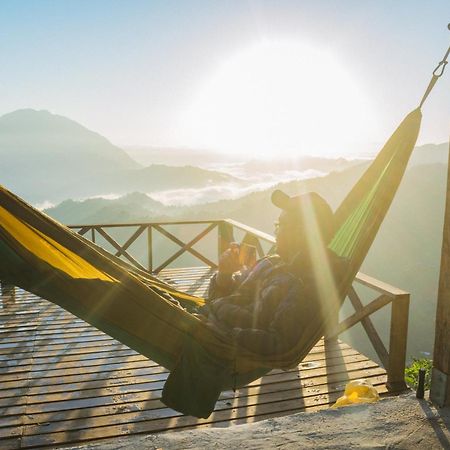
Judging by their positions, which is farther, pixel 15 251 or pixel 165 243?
pixel 165 243

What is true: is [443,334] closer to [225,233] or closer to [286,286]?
[286,286]

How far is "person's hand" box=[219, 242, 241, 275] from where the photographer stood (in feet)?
8.11

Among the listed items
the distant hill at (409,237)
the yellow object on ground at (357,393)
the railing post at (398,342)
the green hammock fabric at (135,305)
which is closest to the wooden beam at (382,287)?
the railing post at (398,342)

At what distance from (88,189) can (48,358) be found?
665ft

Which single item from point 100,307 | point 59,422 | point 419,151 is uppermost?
point 419,151

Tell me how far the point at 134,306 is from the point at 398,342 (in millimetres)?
1680

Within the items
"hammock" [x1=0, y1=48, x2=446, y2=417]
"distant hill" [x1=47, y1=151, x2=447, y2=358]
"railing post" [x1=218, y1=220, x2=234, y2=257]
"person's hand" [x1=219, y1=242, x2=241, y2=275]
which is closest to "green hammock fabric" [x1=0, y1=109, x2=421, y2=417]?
"hammock" [x1=0, y1=48, x2=446, y2=417]

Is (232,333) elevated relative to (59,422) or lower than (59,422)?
elevated

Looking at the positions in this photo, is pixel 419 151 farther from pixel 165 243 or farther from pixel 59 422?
pixel 59 422

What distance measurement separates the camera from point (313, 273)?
6.33 ft

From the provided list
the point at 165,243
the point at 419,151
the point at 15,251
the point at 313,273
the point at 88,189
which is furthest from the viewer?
the point at 88,189

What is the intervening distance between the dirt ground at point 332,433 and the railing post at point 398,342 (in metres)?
0.65

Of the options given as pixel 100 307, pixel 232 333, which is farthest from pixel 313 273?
pixel 100 307

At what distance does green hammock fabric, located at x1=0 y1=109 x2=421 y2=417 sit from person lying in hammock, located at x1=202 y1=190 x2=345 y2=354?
38 millimetres
